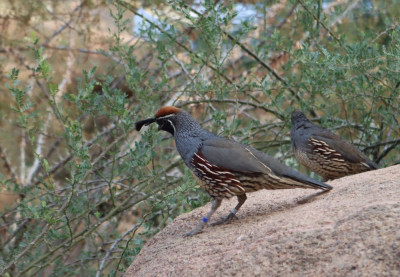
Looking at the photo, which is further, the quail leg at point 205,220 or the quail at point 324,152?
the quail at point 324,152

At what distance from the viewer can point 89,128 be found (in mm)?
10617

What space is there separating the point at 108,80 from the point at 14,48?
13.8 feet

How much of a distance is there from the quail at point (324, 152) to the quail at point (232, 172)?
1963mm

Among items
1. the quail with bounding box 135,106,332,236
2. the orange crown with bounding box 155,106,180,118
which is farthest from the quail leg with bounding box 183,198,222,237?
the orange crown with bounding box 155,106,180,118

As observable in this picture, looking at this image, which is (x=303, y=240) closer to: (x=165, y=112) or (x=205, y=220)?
(x=205, y=220)

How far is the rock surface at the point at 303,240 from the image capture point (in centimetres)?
285

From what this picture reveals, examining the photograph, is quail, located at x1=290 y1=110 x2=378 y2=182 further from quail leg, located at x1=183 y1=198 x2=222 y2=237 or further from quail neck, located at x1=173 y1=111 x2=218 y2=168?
quail leg, located at x1=183 y1=198 x2=222 y2=237

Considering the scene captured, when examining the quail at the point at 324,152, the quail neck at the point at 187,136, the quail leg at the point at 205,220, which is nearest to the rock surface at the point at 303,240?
the quail leg at the point at 205,220

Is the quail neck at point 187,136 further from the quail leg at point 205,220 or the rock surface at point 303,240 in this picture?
the rock surface at point 303,240

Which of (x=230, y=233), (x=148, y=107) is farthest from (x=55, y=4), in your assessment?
(x=230, y=233)

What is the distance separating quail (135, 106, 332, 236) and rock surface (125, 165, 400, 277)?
4.8 inches

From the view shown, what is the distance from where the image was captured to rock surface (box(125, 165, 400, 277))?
285cm

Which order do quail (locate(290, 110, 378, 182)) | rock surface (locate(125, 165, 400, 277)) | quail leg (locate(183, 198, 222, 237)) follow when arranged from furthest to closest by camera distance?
quail (locate(290, 110, 378, 182)) → quail leg (locate(183, 198, 222, 237)) → rock surface (locate(125, 165, 400, 277))

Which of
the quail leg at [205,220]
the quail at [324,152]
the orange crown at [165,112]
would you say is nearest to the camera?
the quail leg at [205,220]
